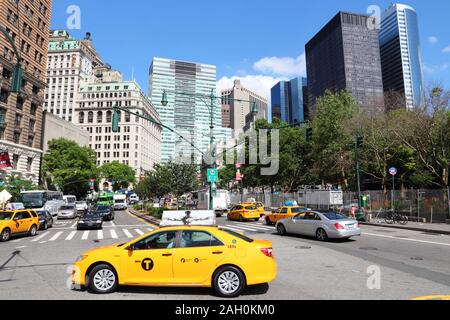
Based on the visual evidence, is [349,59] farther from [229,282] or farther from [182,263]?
[182,263]

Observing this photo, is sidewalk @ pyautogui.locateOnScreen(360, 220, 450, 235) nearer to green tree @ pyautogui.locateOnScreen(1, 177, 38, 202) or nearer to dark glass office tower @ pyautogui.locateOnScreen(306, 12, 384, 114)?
dark glass office tower @ pyautogui.locateOnScreen(306, 12, 384, 114)

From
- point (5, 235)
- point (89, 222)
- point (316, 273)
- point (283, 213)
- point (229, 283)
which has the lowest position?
point (316, 273)

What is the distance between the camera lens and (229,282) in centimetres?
686

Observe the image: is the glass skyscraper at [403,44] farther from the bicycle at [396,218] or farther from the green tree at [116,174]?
the green tree at [116,174]

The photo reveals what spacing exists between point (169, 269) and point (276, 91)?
169 metres

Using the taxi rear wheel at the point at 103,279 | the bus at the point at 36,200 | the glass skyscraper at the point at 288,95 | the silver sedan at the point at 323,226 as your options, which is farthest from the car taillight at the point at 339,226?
the glass skyscraper at the point at 288,95

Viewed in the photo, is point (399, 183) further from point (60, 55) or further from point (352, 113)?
point (60, 55)

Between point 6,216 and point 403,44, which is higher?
point 403,44

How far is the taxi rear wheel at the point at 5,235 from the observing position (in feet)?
57.2

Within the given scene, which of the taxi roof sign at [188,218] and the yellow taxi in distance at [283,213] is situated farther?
the yellow taxi in distance at [283,213]

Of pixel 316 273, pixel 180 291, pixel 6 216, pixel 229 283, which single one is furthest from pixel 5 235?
pixel 316 273

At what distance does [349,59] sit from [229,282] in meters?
77.9

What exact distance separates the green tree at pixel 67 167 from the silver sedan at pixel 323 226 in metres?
56.2

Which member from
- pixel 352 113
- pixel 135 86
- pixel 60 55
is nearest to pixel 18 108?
pixel 352 113
